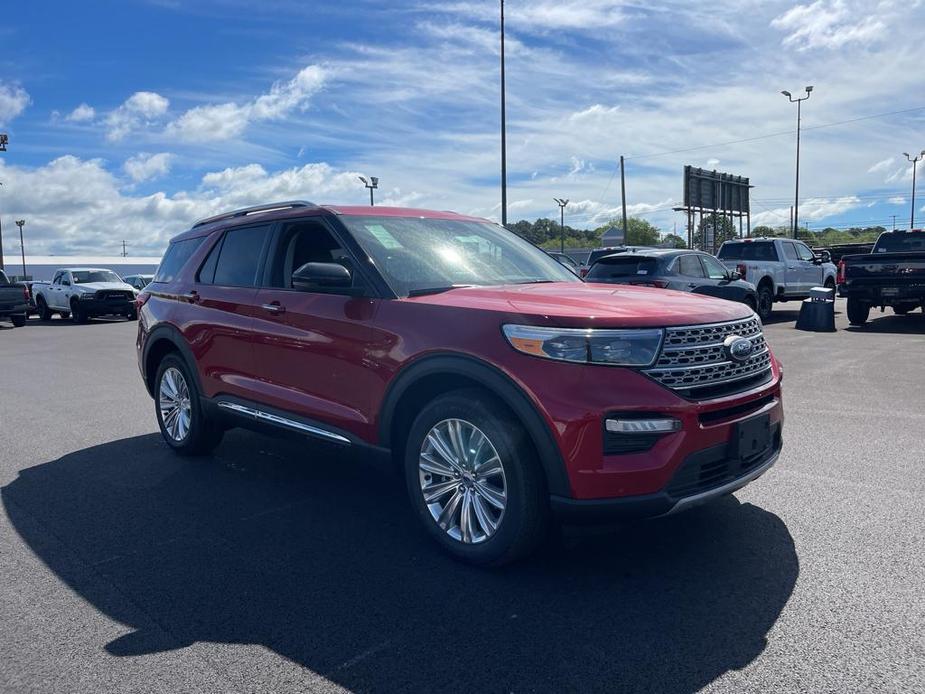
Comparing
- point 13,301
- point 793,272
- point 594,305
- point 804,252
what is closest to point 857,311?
point 793,272

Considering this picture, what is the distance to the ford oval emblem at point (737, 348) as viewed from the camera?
361 cm

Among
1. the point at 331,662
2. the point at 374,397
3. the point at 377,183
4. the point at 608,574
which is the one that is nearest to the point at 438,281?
the point at 374,397

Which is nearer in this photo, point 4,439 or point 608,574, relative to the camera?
point 608,574

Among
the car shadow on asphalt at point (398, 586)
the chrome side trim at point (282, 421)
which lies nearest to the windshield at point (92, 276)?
the car shadow on asphalt at point (398, 586)

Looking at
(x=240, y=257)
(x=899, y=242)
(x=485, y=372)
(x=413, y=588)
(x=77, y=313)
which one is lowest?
(x=413, y=588)

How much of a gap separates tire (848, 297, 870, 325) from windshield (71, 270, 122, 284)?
70.1ft

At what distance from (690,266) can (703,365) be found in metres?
11.0

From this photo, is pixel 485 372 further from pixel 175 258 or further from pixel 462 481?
pixel 175 258

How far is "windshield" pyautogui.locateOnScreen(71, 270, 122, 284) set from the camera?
2484 cm

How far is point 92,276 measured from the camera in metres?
25.2

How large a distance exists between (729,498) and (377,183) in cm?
3698

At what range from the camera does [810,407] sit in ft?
24.4

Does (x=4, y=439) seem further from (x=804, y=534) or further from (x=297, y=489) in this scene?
(x=804, y=534)

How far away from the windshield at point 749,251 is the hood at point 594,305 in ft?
51.0
